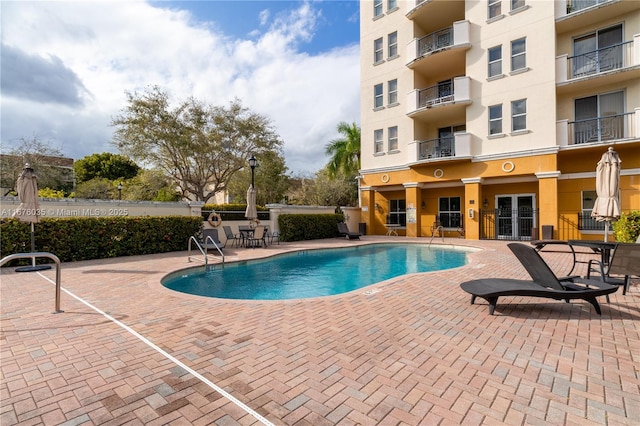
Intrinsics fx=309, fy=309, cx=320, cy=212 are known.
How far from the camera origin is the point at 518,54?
15.7m

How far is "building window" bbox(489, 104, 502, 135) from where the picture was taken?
641 inches

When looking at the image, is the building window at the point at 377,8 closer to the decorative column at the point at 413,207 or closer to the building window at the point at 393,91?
the building window at the point at 393,91

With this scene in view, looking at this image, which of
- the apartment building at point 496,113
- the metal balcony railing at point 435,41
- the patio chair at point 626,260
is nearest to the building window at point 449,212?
the apartment building at point 496,113

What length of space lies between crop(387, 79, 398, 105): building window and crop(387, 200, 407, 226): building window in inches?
262

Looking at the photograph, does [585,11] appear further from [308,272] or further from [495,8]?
[308,272]

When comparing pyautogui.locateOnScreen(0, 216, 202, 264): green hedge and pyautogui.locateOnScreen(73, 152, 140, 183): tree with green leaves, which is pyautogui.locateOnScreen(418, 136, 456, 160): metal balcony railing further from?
pyautogui.locateOnScreen(73, 152, 140, 183): tree with green leaves

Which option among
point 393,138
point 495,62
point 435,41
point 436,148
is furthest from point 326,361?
point 435,41

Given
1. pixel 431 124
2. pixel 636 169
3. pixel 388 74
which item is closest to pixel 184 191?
pixel 388 74

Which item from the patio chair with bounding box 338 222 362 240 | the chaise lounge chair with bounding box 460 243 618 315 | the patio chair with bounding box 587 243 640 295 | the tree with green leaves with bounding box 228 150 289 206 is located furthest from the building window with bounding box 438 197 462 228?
the chaise lounge chair with bounding box 460 243 618 315

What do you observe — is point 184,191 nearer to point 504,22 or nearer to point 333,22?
point 333,22

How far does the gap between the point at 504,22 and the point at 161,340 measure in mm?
20283

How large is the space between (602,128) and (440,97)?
8012mm

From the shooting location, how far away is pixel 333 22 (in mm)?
15250

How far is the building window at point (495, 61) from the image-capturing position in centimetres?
1627
